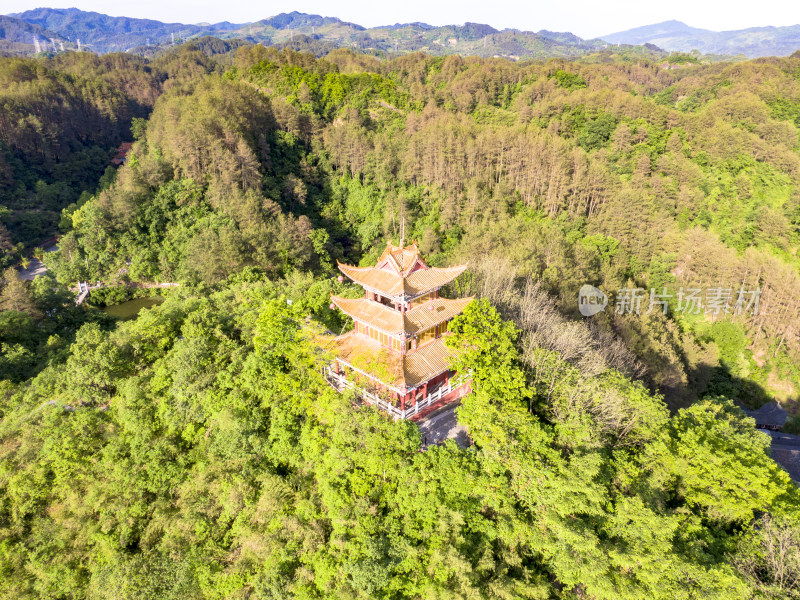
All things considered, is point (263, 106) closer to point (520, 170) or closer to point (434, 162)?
point (434, 162)

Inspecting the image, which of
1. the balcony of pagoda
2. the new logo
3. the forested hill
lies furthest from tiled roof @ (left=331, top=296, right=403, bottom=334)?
the new logo

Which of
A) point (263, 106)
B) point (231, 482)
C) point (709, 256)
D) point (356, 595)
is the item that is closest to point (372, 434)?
point (356, 595)

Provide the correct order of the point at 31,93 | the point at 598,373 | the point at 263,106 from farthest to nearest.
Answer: the point at 31,93, the point at 263,106, the point at 598,373

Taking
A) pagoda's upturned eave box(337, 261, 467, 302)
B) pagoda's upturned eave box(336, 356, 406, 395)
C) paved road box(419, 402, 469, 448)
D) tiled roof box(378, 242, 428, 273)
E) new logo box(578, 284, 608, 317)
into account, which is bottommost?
new logo box(578, 284, 608, 317)

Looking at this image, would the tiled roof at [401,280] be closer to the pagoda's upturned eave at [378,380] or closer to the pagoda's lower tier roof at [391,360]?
the pagoda's lower tier roof at [391,360]

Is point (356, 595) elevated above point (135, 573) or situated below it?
above

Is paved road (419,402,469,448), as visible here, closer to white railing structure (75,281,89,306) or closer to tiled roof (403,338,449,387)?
tiled roof (403,338,449,387)
